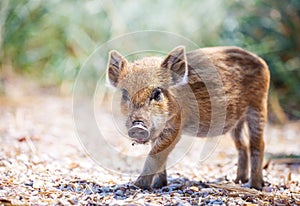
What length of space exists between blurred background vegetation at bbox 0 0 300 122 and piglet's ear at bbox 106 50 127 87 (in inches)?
163

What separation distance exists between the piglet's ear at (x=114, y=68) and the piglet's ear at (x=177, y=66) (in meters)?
0.35

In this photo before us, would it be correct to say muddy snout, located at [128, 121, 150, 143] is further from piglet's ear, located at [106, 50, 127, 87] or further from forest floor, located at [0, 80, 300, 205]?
piglet's ear, located at [106, 50, 127, 87]

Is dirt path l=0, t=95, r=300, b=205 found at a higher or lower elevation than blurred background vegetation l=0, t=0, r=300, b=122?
lower

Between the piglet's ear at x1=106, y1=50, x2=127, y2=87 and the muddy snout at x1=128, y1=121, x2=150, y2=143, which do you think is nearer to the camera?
the muddy snout at x1=128, y1=121, x2=150, y2=143

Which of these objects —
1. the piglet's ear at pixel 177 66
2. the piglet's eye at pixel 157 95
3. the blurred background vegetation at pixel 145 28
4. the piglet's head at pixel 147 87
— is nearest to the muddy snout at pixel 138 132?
the piglet's head at pixel 147 87

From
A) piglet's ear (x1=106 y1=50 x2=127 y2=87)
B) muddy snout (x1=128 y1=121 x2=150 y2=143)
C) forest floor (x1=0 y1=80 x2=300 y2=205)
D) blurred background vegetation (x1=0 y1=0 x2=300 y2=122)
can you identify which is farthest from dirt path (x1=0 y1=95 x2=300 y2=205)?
blurred background vegetation (x1=0 y1=0 x2=300 y2=122)

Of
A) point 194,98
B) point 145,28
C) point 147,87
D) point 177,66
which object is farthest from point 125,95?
point 145,28

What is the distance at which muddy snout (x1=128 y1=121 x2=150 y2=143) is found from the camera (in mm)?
3715

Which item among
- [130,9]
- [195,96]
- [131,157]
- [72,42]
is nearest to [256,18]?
[130,9]

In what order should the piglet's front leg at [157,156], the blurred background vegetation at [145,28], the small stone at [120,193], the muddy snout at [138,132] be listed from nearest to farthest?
the muddy snout at [138,132]
the small stone at [120,193]
the piglet's front leg at [157,156]
the blurred background vegetation at [145,28]

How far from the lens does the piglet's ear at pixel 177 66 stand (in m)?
4.18

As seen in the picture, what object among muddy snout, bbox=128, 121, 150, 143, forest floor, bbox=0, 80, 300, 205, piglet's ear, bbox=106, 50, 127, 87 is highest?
piglet's ear, bbox=106, 50, 127, 87

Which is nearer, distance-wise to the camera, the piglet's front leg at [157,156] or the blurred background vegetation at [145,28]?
the piglet's front leg at [157,156]

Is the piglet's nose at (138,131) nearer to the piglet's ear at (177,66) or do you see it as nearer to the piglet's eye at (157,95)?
the piglet's eye at (157,95)
